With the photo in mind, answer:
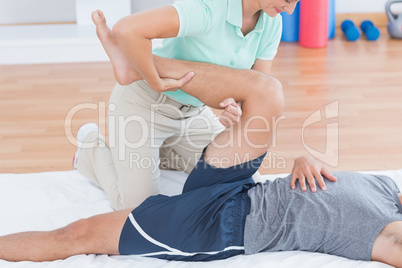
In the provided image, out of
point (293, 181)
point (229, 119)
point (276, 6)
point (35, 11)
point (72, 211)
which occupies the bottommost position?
point (72, 211)

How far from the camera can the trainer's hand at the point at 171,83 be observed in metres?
1.73

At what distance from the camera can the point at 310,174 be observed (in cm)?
166

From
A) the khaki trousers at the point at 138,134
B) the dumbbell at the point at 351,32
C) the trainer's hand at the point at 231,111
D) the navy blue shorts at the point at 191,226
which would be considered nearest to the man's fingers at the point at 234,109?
the trainer's hand at the point at 231,111

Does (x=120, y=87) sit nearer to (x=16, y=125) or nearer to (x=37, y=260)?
(x=37, y=260)

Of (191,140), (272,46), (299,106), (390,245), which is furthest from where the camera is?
(299,106)

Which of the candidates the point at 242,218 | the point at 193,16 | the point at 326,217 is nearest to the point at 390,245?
the point at 326,217

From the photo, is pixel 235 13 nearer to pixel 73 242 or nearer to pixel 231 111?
pixel 231 111

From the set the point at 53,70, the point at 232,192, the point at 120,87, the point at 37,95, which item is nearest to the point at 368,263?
the point at 232,192

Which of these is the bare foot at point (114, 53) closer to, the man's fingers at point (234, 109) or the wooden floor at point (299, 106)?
the man's fingers at point (234, 109)

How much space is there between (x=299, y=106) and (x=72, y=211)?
141cm

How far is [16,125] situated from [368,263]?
1.89 metres

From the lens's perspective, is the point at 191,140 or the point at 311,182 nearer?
the point at 311,182

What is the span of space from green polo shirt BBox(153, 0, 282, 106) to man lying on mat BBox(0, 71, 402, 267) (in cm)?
14

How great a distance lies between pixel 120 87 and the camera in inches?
79.6
